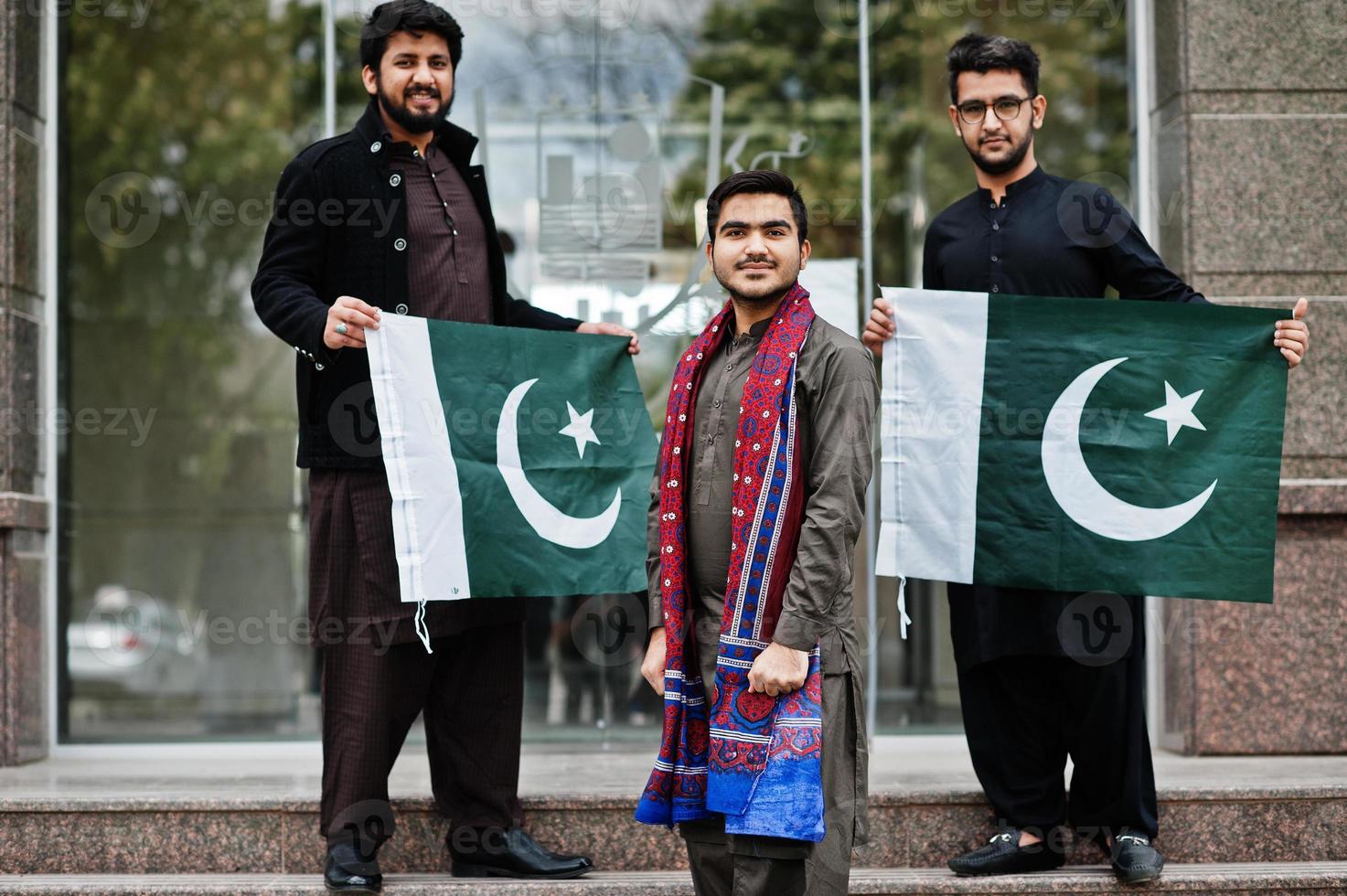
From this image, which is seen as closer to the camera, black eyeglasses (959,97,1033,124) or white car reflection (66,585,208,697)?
black eyeglasses (959,97,1033,124)

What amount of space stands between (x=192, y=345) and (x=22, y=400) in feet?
9.04

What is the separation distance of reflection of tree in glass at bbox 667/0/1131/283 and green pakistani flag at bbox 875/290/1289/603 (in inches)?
90.8

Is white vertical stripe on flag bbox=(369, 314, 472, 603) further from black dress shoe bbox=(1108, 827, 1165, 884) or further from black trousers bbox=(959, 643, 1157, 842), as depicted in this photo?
black dress shoe bbox=(1108, 827, 1165, 884)

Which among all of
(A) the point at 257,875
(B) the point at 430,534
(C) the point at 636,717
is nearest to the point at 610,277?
(C) the point at 636,717

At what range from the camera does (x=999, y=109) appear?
4160 millimetres

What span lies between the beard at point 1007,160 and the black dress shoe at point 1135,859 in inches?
80.1

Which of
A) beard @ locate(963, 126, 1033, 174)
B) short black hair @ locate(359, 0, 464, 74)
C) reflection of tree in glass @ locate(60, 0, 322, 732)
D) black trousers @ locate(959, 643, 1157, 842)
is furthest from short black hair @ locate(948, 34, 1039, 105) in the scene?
reflection of tree in glass @ locate(60, 0, 322, 732)

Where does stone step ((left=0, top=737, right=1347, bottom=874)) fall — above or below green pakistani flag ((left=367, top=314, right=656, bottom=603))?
below

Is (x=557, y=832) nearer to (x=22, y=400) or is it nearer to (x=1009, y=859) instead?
(x=1009, y=859)

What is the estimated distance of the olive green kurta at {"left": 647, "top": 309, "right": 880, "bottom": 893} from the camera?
10.3ft

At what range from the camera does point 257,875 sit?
4289 millimetres

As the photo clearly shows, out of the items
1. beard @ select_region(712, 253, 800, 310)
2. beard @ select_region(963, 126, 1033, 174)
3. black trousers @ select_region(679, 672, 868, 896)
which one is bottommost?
black trousers @ select_region(679, 672, 868, 896)

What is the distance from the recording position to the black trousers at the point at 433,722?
13.0ft

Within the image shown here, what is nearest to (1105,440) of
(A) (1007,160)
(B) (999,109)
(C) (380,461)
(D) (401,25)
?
(A) (1007,160)
